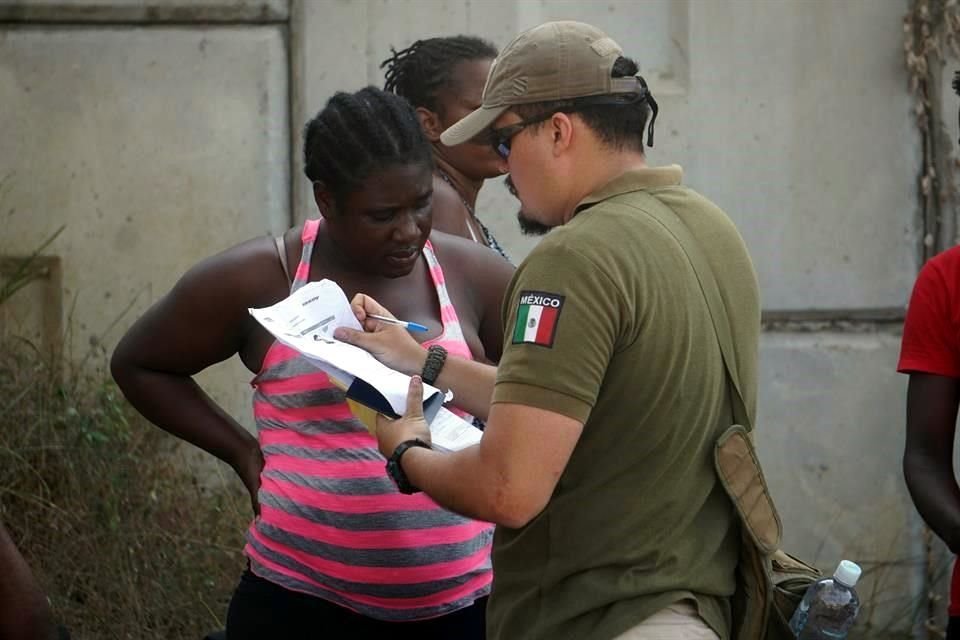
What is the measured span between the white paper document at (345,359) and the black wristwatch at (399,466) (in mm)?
90

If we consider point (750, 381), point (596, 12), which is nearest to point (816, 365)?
point (596, 12)

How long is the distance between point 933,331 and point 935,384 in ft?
0.38

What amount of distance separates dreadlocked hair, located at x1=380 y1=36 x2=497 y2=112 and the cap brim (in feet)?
3.78

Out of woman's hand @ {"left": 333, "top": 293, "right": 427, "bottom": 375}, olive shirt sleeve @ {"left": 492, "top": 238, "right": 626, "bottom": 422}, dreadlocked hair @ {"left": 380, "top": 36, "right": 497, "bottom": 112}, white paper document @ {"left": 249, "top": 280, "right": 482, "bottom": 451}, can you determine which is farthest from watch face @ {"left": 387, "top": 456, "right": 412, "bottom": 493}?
dreadlocked hair @ {"left": 380, "top": 36, "right": 497, "bottom": 112}

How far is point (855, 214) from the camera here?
5.53 m

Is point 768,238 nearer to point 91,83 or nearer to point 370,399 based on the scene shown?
point 91,83

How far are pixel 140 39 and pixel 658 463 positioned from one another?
3428mm

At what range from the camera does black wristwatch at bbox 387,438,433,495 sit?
2602 millimetres

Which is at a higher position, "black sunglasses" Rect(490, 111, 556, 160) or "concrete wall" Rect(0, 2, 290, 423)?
"black sunglasses" Rect(490, 111, 556, 160)

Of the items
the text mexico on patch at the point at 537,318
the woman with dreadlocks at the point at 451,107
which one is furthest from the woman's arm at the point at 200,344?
the text mexico on patch at the point at 537,318

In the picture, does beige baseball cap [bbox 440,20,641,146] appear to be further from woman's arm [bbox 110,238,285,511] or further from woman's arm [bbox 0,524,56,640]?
woman's arm [bbox 0,524,56,640]

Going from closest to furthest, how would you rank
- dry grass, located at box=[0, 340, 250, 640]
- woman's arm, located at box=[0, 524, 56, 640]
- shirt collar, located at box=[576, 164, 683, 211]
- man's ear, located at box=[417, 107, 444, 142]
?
woman's arm, located at box=[0, 524, 56, 640] → shirt collar, located at box=[576, 164, 683, 211] → man's ear, located at box=[417, 107, 444, 142] → dry grass, located at box=[0, 340, 250, 640]

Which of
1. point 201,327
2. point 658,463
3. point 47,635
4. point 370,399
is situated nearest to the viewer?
point 47,635

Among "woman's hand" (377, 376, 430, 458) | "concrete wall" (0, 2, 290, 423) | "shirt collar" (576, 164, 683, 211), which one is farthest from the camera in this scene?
"concrete wall" (0, 2, 290, 423)
